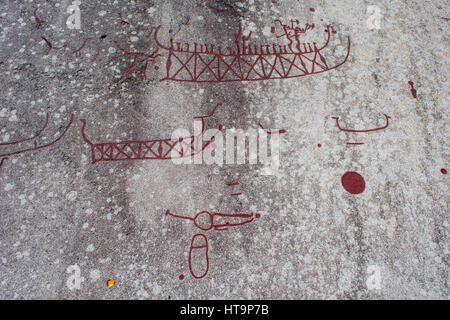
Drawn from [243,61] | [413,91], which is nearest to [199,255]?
[243,61]

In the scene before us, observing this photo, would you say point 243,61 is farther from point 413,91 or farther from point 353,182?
point 413,91

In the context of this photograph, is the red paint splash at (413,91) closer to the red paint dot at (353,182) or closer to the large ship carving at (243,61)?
the large ship carving at (243,61)

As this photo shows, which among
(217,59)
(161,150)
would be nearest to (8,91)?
(161,150)

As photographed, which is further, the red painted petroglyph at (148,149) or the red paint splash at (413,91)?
the red paint splash at (413,91)

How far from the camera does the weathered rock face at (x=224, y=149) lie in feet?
5.45

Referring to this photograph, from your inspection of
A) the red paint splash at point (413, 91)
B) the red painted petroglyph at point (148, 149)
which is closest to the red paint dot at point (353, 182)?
the red paint splash at point (413, 91)

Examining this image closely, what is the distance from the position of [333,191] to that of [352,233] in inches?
11.6

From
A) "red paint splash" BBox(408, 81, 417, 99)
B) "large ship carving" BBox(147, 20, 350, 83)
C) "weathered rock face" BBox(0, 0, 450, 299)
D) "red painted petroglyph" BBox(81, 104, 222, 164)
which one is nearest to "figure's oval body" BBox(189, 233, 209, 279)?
"weathered rock face" BBox(0, 0, 450, 299)

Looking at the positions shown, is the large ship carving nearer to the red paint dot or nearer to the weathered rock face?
the weathered rock face

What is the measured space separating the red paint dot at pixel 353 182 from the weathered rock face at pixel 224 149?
1cm

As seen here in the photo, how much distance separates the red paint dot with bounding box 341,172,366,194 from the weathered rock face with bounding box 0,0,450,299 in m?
0.01

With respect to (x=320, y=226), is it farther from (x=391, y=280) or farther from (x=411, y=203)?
(x=411, y=203)

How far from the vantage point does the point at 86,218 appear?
1.73m
